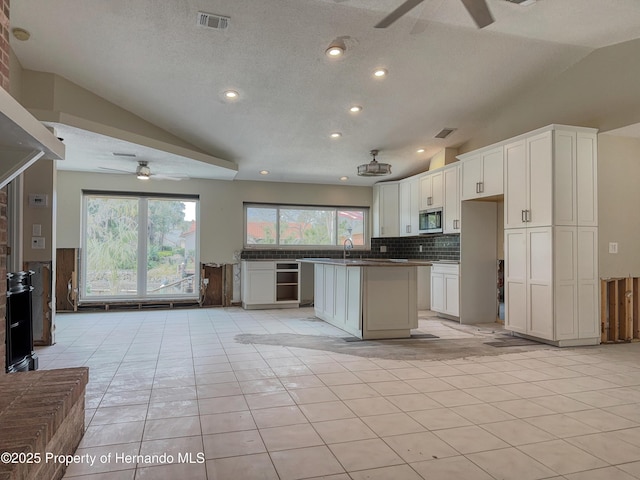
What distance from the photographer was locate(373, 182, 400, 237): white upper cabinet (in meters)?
7.90

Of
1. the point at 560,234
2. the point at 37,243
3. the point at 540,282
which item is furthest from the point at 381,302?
the point at 37,243

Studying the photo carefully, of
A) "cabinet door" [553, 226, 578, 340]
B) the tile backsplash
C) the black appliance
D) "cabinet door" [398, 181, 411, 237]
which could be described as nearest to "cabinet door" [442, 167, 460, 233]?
the tile backsplash

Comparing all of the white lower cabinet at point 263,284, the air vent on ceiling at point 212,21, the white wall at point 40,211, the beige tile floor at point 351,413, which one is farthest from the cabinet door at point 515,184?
the white wall at point 40,211

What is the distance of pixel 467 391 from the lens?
3098mm

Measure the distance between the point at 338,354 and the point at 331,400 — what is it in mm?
1263

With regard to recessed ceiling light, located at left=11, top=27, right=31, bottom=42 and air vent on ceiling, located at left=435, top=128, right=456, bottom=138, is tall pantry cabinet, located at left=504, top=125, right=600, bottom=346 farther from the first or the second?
recessed ceiling light, located at left=11, top=27, right=31, bottom=42

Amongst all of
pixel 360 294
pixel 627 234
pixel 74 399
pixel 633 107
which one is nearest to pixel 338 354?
pixel 360 294

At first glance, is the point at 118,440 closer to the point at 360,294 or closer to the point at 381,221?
the point at 360,294

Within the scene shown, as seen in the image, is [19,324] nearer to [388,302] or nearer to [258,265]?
[388,302]

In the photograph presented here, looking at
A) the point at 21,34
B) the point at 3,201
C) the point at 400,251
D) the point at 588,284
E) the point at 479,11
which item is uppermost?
the point at 21,34

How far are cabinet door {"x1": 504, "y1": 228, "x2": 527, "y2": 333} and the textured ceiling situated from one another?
6.23 ft

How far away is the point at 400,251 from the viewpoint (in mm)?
8398

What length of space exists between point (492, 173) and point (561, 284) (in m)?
1.70

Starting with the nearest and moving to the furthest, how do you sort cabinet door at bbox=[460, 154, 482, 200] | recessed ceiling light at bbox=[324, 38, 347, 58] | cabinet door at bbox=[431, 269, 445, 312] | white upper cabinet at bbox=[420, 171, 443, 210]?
recessed ceiling light at bbox=[324, 38, 347, 58]
cabinet door at bbox=[460, 154, 482, 200]
cabinet door at bbox=[431, 269, 445, 312]
white upper cabinet at bbox=[420, 171, 443, 210]
